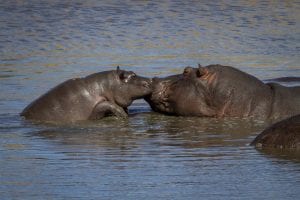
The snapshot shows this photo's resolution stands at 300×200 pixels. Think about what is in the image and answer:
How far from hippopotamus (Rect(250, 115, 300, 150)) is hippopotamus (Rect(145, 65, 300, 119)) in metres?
1.85

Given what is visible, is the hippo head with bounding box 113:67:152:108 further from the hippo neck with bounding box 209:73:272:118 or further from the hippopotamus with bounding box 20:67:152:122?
the hippo neck with bounding box 209:73:272:118

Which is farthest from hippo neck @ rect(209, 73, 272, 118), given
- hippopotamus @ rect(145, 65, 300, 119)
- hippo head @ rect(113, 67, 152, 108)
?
hippo head @ rect(113, 67, 152, 108)

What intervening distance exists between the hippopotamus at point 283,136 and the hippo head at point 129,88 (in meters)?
2.26

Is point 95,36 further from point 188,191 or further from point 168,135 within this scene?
point 188,191

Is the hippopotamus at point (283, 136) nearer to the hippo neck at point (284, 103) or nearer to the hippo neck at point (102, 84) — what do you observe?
the hippo neck at point (284, 103)

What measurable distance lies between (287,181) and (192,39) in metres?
8.29

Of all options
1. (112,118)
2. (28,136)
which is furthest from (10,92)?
(28,136)

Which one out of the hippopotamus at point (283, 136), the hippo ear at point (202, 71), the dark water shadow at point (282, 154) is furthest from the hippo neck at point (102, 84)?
the dark water shadow at point (282, 154)

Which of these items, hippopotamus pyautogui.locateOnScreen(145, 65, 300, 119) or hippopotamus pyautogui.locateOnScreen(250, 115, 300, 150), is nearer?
hippopotamus pyautogui.locateOnScreen(250, 115, 300, 150)

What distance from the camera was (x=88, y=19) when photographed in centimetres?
1672

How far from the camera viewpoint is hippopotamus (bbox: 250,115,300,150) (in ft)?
25.2

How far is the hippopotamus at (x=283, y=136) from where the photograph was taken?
768cm

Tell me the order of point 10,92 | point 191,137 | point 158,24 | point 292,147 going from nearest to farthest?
1. point 292,147
2. point 191,137
3. point 10,92
4. point 158,24

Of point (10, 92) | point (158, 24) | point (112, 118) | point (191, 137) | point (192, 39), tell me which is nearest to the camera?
point (191, 137)
